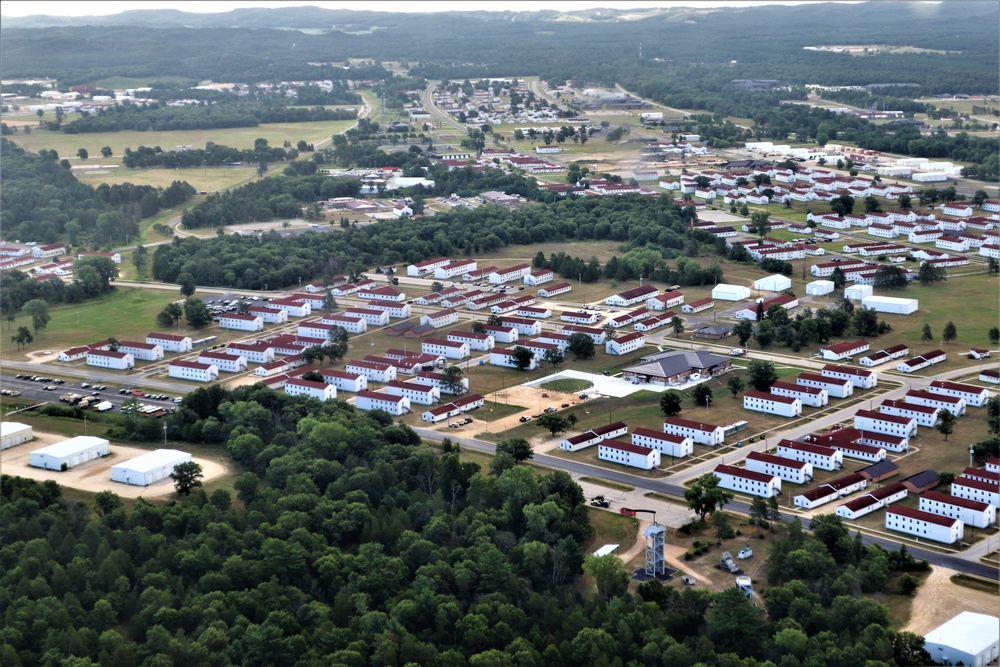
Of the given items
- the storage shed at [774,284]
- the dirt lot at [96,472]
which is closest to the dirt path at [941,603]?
the dirt lot at [96,472]

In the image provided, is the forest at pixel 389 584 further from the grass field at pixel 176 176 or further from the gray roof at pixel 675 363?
the grass field at pixel 176 176

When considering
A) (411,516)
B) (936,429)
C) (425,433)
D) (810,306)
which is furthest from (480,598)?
(810,306)

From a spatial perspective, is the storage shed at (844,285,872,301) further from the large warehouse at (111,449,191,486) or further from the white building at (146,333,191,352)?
the large warehouse at (111,449,191,486)

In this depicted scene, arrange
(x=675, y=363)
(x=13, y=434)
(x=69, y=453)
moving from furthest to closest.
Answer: (x=675, y=363) → (x=13, y=434) → (x=69, y=453)

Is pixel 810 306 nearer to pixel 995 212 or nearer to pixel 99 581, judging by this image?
pixel 995 212

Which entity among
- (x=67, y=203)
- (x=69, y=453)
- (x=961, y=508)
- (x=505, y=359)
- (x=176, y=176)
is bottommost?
(x=505, y=359)

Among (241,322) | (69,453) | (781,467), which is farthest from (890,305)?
(69,453)

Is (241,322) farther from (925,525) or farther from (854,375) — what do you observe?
(925,525)
